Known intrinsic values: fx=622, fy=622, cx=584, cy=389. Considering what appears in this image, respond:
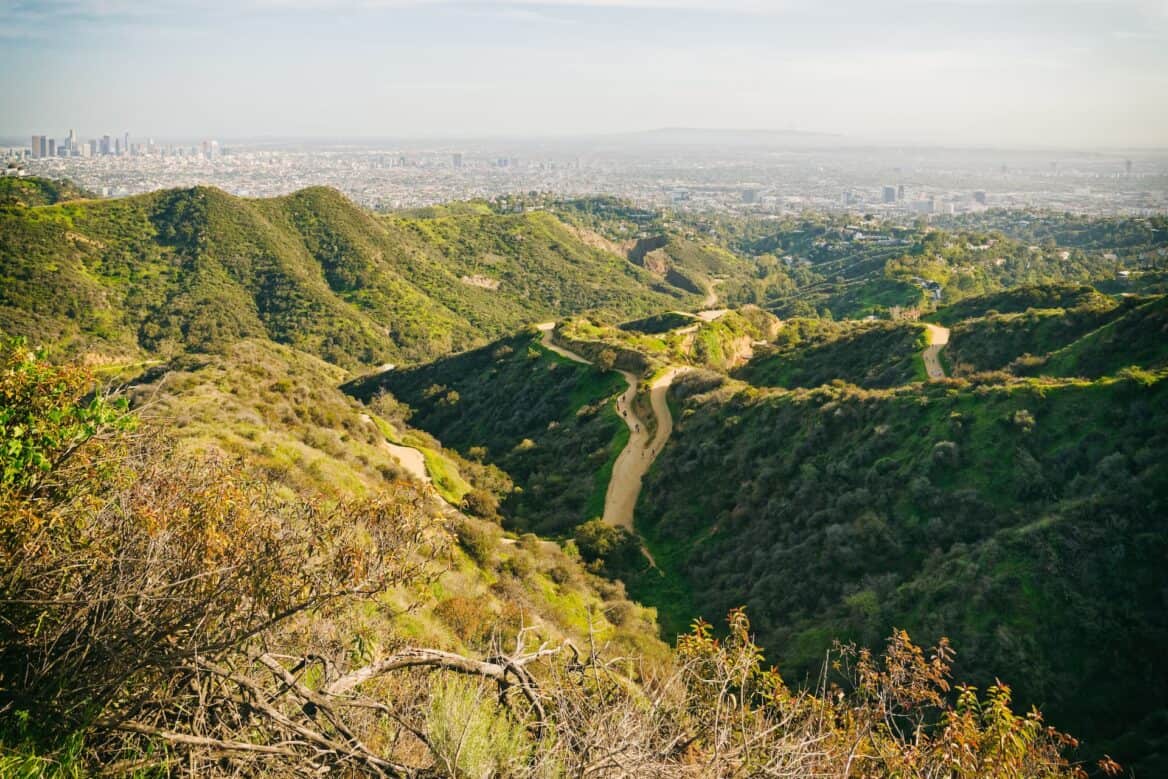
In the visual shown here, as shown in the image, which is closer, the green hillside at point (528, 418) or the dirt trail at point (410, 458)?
the dirt trail at point (410, 458)

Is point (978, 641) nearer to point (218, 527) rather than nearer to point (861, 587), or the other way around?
point (861, 587)

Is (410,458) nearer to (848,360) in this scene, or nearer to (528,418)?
(528,418)

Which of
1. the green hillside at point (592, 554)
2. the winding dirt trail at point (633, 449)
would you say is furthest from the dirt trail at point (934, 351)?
the winding dirt trail at point (633, 449)

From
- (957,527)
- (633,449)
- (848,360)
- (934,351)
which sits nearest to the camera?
(957,527)

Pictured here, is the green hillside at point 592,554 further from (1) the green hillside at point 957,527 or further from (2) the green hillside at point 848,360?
(2) the green hillside at point 848,360

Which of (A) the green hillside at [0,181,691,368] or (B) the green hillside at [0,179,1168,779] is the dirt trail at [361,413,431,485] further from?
(A) the green hillside at [0,181,691,368]

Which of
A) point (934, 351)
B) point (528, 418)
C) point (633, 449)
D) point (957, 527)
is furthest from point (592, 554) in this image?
point (934, 351)

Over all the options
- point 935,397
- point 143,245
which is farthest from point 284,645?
point 143,245
